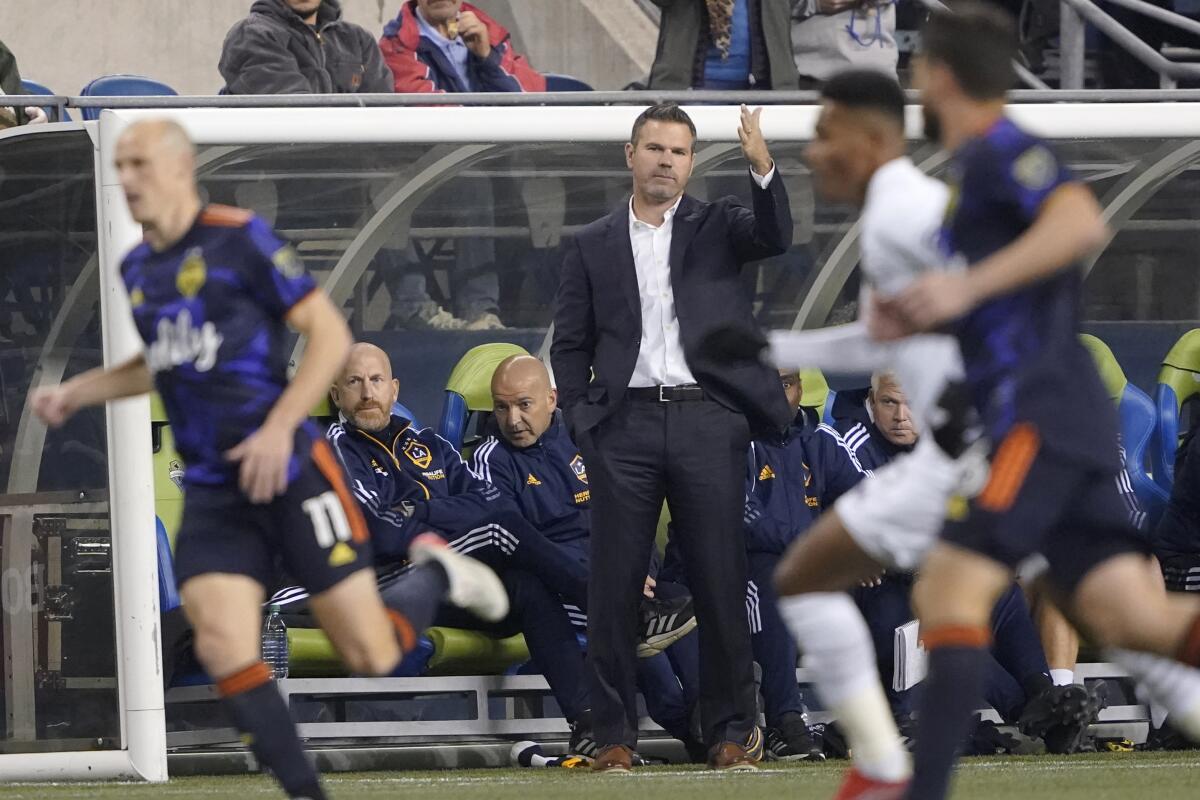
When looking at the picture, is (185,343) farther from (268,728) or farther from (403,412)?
(403,412)

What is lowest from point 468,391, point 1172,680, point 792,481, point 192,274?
point 1172,680

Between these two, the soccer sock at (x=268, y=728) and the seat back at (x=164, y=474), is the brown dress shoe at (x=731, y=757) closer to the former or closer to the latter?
the seat back at (x=164, y=474)

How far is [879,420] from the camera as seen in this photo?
8320 mm

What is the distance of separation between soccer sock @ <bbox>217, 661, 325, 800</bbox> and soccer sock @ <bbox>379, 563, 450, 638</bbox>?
1.80 feet

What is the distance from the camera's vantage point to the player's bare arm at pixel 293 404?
4.70 metres

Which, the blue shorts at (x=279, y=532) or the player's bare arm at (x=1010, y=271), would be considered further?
the blue shorts at (x=279, y=532)

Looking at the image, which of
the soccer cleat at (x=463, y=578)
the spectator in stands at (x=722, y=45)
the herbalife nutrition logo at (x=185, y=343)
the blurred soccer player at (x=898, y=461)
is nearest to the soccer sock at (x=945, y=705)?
the blurred soccer player at (x=898, y=461)

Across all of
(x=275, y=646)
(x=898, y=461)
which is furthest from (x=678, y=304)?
(x=898, y=461)

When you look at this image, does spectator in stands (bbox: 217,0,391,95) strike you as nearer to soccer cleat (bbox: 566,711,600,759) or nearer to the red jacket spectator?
the red jacket spectator

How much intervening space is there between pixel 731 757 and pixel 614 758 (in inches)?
14.8

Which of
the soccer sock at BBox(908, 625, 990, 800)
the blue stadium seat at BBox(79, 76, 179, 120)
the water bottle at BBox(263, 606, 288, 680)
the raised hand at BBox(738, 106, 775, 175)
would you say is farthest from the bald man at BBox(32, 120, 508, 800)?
the blue stadium seat at BBox(79, 76, 179, 120)

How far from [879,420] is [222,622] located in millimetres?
4048

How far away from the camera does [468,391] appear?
335 inches

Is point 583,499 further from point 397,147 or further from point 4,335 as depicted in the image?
point 4,335
